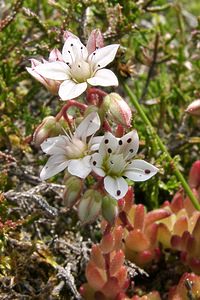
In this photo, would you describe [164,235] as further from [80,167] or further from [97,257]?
[80,167]

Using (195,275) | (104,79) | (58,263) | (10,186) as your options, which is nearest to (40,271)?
(58,263)

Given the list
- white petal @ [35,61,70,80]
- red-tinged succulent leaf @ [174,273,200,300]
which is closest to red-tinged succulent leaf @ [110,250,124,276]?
red-tinged succulent leaf @ [174,273,200,300]

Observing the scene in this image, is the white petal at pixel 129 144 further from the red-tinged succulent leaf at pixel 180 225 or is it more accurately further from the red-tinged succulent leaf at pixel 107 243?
the red-tinged succulent leaf at pixel 180 225

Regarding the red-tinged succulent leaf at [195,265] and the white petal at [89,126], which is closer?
the white petal at [89,126]

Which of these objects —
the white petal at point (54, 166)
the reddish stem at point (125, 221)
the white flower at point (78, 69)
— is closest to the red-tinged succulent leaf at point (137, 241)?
the reddish stem at point (125, 221)

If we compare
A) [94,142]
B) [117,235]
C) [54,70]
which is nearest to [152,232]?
[117,235]
